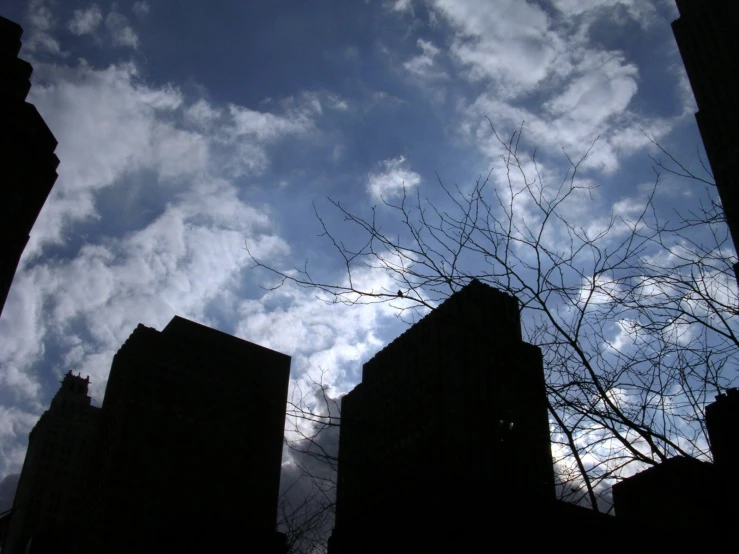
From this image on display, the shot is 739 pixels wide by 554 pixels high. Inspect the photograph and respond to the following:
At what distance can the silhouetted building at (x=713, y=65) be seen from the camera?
3222cm

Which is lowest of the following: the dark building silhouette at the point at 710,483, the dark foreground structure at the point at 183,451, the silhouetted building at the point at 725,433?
the dark building silhouette at the point at 710,483

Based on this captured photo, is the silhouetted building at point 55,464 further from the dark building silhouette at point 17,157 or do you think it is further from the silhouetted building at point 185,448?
the dark building silhouette at point 17,157

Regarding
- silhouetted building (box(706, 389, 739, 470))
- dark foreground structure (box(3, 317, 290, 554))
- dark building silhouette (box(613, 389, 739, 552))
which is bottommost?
dark building silhouette (box(613, 389, 739, 552))

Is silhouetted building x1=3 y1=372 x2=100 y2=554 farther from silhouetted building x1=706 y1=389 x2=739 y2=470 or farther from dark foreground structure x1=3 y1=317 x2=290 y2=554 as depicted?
silhouetted building x1=706 y1=389 x2=739 y2=470

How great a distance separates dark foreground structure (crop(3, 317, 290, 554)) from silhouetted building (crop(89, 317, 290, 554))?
16 centimetres

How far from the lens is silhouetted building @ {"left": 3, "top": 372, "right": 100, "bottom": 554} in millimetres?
120938

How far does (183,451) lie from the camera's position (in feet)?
300

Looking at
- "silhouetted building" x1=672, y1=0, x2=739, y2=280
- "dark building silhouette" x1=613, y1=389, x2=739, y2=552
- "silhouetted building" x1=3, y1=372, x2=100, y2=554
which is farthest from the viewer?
"silhouetted building" x1=3, y1=372, x2=100, y2=554

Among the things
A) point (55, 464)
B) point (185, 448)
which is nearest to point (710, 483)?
point (185, 448)

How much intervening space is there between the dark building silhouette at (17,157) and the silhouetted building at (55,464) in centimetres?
8874

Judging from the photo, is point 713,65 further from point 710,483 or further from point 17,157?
point 17,157

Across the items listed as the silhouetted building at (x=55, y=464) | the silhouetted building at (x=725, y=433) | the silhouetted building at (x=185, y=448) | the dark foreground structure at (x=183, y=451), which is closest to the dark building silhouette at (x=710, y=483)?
the silhouetted building at (x=725, y=433)

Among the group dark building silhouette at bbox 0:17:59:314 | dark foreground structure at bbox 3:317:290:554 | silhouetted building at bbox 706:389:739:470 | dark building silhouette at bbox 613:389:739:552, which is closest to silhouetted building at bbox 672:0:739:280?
silhouetted building at bbox 706:389:739:470

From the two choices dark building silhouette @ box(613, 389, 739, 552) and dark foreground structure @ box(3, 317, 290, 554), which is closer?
dark building silhouette @ box(613, 389, 739, 552)
